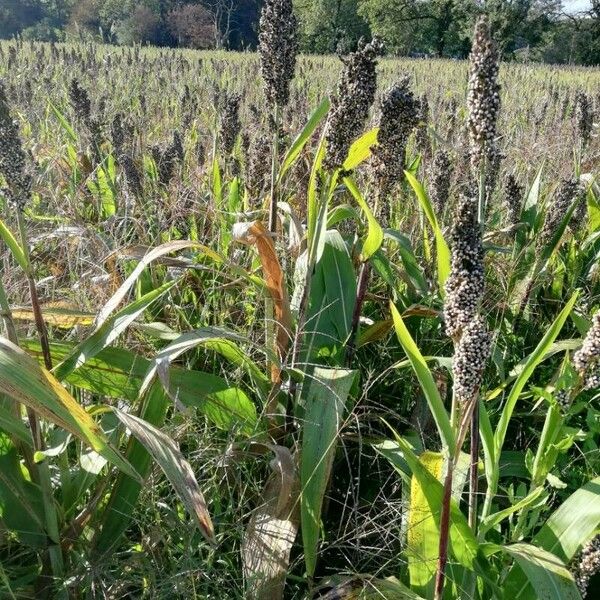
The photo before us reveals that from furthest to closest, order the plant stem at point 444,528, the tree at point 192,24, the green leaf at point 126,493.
Answer: the tree at point 192,24 < the green leaf at point 126,493 < the plant stem at point 444,528

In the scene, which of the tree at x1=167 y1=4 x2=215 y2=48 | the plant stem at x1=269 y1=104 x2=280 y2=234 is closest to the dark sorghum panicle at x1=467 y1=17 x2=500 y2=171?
the plant stem at x1=269 y1=104 x2=280 y2=234

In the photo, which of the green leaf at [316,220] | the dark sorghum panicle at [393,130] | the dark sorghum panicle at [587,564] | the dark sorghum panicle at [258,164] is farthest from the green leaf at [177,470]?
the dark sorghum panicle at [258,164]

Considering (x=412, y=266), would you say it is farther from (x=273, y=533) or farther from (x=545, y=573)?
(x=545, y=573)

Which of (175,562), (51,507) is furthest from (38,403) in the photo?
(175,562)

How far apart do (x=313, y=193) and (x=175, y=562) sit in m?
0.97

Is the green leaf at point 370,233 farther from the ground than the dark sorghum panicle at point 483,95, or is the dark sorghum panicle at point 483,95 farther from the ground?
the dark sorghum panicle at point 483,95

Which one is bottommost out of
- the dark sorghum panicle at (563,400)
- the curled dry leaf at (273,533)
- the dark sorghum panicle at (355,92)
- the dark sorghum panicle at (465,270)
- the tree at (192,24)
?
the curled dry leaf at (273,533)

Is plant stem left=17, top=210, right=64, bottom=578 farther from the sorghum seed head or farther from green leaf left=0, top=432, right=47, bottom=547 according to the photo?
the sorghum seed head

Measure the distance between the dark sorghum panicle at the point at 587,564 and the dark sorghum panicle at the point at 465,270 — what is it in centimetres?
59

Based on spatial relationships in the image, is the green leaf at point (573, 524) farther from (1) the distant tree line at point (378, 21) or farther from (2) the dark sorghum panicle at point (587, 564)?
(1) the distant tree line at point (378, 21)

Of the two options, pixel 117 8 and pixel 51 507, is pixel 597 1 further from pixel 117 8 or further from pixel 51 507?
pixel 51 507

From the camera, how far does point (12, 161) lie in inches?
51.0

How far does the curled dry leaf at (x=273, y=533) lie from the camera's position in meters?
1.37

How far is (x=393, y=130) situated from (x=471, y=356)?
0.91m
